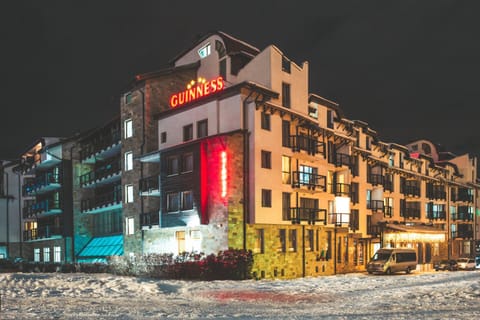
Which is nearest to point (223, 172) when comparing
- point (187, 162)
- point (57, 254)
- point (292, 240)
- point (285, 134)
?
point (187, 162)

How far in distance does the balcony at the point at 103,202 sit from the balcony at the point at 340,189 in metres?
21.2

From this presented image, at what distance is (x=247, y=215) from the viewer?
127 ft

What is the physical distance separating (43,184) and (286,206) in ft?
120

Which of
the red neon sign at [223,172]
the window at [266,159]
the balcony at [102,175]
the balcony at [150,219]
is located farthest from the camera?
the balcony at [102,175]

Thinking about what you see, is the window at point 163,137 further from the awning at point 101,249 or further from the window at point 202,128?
the awning at point 101,249

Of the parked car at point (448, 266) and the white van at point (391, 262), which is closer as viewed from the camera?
the white van at point (391, 262)

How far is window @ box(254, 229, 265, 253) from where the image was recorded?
38.9m

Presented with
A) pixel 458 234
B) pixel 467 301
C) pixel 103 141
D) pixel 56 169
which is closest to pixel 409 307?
pixel 467 301

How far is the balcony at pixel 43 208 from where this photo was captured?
2459 inches

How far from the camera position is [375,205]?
→ 201ft

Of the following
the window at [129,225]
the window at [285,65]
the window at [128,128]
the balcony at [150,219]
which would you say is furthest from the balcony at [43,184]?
the window at [285,65]

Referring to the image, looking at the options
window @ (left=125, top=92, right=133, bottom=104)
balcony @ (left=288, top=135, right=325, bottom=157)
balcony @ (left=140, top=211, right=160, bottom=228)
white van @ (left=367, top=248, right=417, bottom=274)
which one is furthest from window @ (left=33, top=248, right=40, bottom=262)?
white van @ (left=367, top=248, right=417, bottom=274)

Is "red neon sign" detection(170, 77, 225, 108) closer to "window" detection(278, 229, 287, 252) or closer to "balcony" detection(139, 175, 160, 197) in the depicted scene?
"balcony" detection(139, 175, 160, 197)

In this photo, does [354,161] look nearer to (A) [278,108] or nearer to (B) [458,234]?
(A) [278,108]
